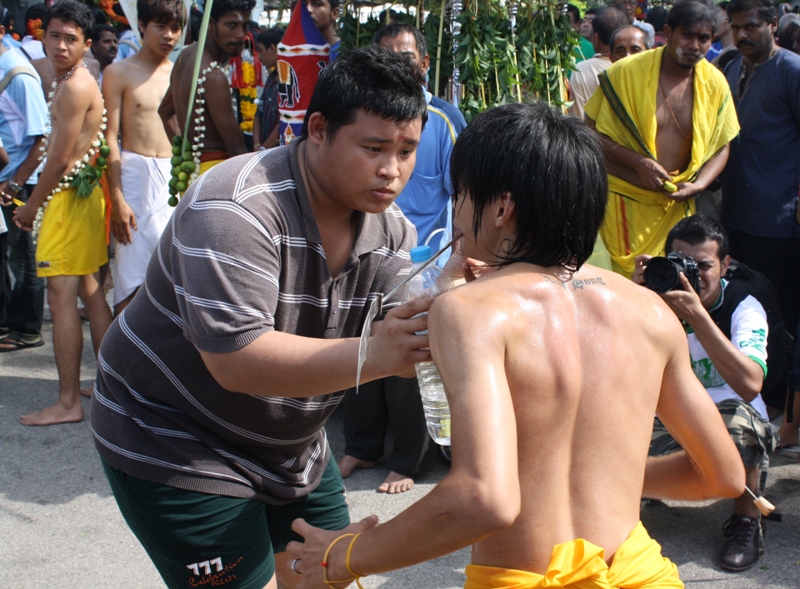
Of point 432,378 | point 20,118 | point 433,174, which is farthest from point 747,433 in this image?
point 20,118

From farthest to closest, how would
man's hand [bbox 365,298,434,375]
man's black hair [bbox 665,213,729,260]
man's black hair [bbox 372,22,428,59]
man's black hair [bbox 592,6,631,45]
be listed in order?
1. man's black hair [bbox 592,6,631,45]
2. man's black hair [bbox 372,22,428,59]
3. man's black hair [bbox 665,213,729,260]
4. man's hand [bbox 365,298,434,375]

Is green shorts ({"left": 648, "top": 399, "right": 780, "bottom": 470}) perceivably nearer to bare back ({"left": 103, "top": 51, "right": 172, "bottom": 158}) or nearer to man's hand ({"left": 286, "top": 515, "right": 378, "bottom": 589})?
man's hand ({"left": 286, "top": 515, "right": 378, "bottom": 589})

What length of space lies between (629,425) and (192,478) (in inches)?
42.2

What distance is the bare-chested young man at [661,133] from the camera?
4543 mm

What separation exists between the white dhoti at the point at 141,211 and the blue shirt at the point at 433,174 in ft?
4.86

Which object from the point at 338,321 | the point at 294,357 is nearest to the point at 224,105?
the point at 338,321

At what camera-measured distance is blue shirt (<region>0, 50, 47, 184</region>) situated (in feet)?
17.5

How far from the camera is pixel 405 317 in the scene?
5.60ft

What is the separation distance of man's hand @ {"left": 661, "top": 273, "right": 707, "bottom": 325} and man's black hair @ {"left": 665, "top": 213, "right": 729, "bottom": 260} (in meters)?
0.49

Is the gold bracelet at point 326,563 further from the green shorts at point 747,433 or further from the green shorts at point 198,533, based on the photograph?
the green shorts at point 747,433

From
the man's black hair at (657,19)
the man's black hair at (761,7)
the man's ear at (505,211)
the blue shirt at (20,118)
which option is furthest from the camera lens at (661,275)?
the man's black hair at (657,19)

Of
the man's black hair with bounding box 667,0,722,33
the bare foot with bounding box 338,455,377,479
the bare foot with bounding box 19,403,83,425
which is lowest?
the bare foot with bounding box 19,403,83,425

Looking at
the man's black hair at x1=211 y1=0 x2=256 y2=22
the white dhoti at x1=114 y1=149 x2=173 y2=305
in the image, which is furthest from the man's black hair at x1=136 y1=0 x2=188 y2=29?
the white dhoti at x1=114 y1=149 x2=173 y2=305

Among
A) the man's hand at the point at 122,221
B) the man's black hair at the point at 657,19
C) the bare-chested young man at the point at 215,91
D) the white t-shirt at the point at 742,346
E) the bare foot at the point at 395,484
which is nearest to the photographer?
the white t-shirt at the point at 742,346
